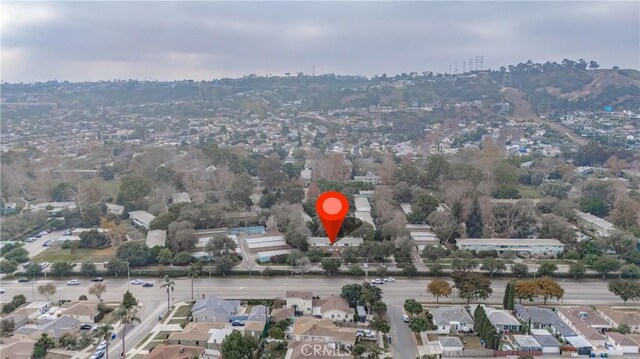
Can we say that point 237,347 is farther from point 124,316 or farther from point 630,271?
point 630,271

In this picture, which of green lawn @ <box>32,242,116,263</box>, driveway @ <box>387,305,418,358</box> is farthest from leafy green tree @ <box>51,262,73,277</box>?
driveway @ <box>387,305,418,358</box>

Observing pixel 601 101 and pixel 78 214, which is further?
pixel 601 101

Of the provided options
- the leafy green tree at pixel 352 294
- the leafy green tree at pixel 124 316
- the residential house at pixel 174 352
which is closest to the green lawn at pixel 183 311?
→ the leafy green tree at pixel 124 316

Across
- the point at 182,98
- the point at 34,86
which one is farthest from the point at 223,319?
the point at 34,86

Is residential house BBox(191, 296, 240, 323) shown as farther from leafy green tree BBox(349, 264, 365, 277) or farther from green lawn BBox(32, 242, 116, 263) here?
green lawn BBox(32, 242, 116, 263)

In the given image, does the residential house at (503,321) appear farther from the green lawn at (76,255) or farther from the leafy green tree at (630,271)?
the green lawn at (76,255)

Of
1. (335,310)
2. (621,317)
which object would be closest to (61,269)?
(335,310)

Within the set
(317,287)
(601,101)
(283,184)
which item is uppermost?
(601,101)

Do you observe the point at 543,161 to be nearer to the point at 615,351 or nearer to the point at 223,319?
the point at 615,351
